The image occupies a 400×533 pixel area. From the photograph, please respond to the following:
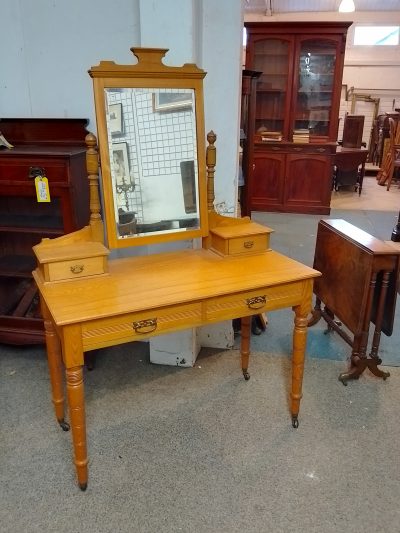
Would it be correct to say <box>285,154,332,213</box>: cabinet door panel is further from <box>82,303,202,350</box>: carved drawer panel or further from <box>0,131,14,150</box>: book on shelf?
<box>82,303,202,350</box>: carved drawer panel

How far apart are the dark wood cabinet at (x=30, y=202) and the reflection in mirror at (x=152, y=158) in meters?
0.47

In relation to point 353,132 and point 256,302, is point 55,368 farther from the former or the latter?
point 353,132

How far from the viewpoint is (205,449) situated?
6.40 ft

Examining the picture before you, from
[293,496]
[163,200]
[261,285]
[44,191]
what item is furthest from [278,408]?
[44,191]

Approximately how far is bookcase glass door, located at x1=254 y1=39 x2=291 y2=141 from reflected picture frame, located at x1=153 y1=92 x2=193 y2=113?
14.0ft

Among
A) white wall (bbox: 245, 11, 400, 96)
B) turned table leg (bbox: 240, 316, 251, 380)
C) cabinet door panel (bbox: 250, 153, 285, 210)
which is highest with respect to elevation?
white wall (bbox: 245, 11, 400, 96)

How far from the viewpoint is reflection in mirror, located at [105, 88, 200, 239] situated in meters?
1.82

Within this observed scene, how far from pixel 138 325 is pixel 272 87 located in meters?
5.20

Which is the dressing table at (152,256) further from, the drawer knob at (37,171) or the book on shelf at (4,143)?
the book on shelf at (4,143)

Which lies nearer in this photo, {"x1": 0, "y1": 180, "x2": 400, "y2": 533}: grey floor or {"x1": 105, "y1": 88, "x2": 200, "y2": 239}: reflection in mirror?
{"x1": 0, "y1": 180, "x2": 400, "y2": 533}: grey floor

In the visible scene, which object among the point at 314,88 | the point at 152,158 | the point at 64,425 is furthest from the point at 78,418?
the point at 314,88

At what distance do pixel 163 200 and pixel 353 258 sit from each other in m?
1.07

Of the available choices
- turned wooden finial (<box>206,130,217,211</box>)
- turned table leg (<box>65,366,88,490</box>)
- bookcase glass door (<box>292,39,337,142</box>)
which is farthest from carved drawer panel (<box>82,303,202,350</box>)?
bookcase glass door (<box>292,39,337,142</box>)

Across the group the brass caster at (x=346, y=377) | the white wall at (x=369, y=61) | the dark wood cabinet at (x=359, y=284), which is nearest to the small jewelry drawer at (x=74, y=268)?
the dark wood cabinet at (x=359, y=284)
